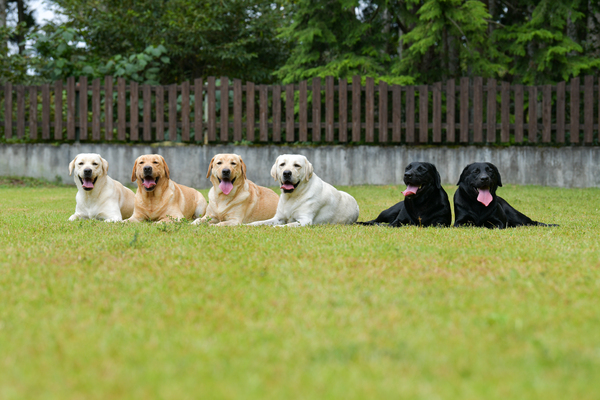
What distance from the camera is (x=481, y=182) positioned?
6340 millimetres

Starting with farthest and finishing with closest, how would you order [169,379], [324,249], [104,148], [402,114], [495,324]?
[402,114] < [104,148] < [324,249] < [495,324] < [169,379]

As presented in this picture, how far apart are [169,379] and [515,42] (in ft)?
54.6

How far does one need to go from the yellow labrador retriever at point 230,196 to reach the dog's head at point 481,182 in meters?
2.78

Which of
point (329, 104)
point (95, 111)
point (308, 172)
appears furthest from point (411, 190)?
point (95, 111)

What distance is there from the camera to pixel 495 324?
101 inches

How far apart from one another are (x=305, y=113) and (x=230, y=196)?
8064 millimetres

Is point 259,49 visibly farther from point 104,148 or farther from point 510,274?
point 510,274

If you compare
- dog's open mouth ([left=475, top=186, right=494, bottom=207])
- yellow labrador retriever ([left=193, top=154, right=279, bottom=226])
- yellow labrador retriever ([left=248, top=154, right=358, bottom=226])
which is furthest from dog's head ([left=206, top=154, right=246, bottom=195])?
dog's open mouth ([left=475, top=186, right=494, bottom=207])

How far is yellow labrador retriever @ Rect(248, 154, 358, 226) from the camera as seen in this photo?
A: 6891 mm

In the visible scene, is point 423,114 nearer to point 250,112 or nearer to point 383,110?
point 383,110

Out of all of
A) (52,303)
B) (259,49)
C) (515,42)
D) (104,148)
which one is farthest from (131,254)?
(259,49)

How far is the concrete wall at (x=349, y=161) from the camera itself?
48.6 ft

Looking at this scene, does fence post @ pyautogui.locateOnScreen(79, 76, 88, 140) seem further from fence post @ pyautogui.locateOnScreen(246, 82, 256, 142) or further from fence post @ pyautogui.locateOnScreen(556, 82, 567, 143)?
fence post @ pyautogui.locateOnScreen(556, 82, 567, 143)

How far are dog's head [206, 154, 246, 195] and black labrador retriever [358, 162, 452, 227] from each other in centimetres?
211
